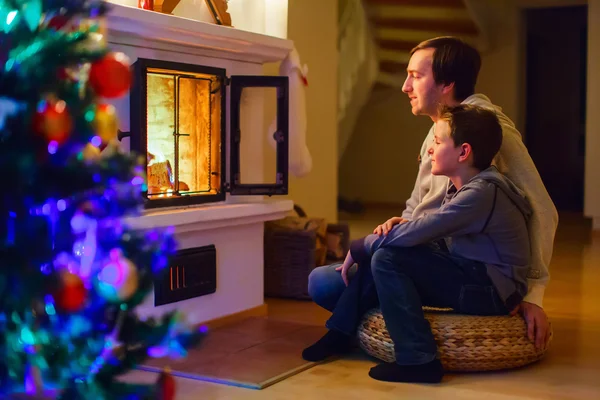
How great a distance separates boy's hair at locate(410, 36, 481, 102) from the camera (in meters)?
2.59

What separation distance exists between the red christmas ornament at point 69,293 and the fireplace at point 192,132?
4.40 ft

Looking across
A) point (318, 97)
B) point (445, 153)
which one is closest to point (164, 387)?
point (445, 153)

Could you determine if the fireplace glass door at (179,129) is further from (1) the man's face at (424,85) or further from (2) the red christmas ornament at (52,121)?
(2) the red christmas ornament at (52,121)

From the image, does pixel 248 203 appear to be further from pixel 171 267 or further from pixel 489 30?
pixel 489 30

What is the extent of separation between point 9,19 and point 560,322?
2.42 m

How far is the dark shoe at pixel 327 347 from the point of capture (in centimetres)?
251

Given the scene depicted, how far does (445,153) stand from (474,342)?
21.3 inches

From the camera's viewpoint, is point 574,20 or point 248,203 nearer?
point 248,203

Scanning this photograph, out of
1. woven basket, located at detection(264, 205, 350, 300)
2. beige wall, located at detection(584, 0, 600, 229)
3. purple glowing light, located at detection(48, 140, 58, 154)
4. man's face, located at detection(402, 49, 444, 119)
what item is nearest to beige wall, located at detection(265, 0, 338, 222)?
woven basket, located at detection(264, 205, 350, 300)

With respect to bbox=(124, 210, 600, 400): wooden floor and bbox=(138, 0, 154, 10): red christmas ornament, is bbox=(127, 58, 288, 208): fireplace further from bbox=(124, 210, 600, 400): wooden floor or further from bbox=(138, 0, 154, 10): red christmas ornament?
bbox=(124, 210, 600, 400): wooden floor

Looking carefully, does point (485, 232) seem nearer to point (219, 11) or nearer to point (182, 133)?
point (182, 133)

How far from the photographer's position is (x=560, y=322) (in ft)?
10.2

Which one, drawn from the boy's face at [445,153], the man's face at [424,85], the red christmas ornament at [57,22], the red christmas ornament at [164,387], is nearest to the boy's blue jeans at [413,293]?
the boy's face at [445,153]

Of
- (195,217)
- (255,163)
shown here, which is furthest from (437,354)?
(255,163)
